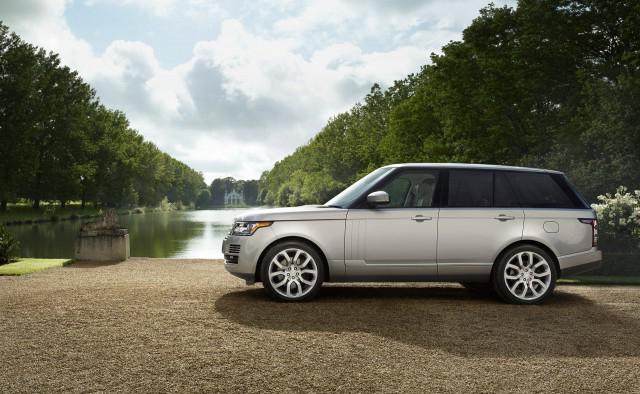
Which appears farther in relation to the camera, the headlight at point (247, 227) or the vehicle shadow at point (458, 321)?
the headlight at point (247, 227)

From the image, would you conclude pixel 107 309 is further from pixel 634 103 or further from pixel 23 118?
pixel 23 118

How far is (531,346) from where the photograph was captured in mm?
6539

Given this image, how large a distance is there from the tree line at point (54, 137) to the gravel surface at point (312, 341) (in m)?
51.7

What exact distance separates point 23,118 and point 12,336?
56189mm

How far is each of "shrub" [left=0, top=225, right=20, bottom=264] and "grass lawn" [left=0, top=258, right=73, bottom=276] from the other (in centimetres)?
24

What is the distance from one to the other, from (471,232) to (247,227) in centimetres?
307

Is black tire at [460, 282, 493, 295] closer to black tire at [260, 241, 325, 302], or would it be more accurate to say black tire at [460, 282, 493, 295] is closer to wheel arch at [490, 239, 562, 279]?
wheel arch at [490, 239, 562, 279]

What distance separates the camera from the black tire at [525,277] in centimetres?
897

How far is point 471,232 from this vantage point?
29.4ft

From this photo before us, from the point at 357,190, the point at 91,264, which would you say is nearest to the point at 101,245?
the point at 91,264

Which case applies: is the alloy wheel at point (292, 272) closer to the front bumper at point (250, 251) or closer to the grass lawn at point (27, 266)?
the front bumper at point (250, 251)

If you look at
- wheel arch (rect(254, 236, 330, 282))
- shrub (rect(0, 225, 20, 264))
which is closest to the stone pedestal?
shrub (rect(0, 225, 20, 264))

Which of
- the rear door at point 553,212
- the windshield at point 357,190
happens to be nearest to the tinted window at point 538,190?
the rear door at point 553,212

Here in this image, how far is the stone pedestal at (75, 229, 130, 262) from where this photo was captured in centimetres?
1480
